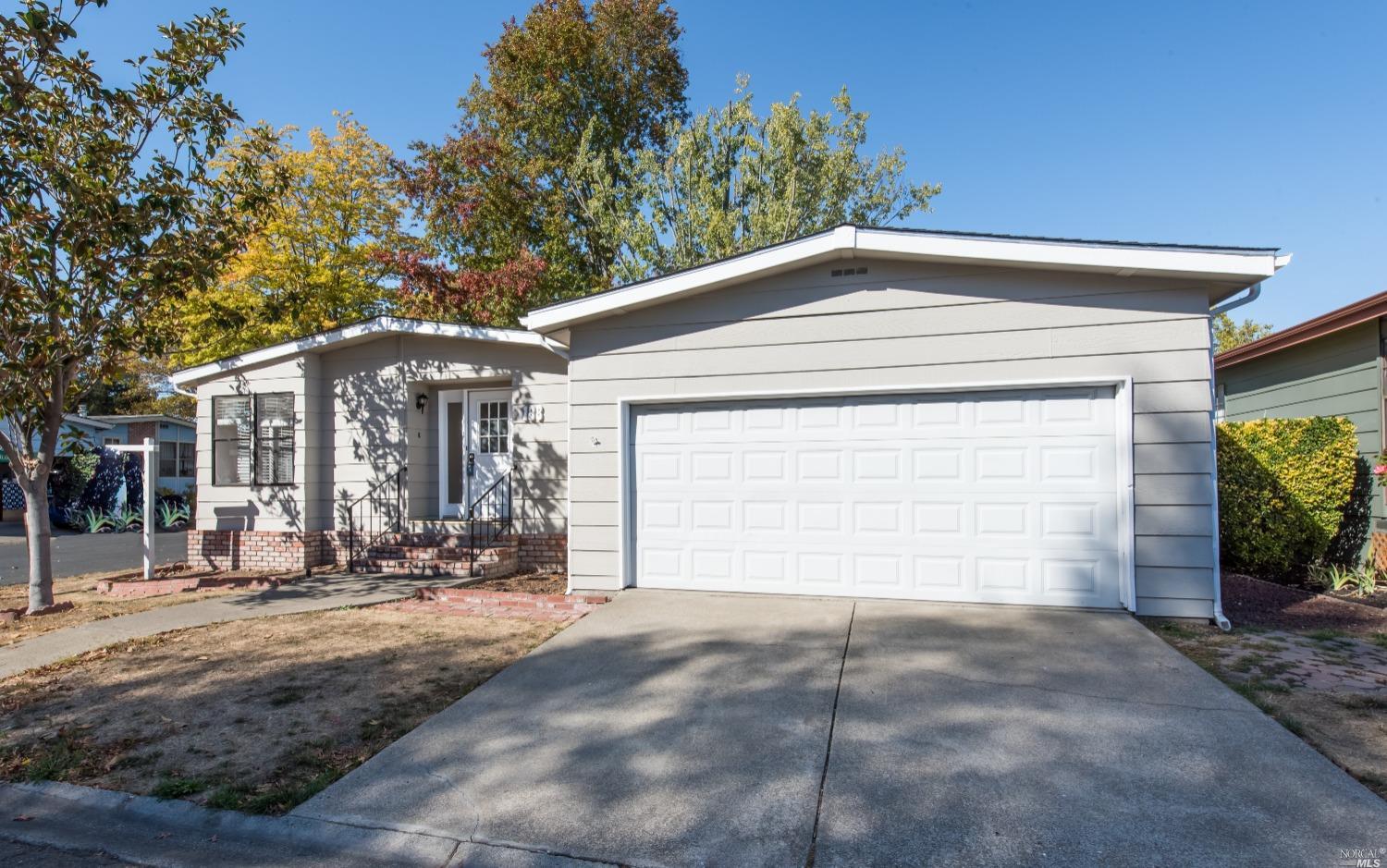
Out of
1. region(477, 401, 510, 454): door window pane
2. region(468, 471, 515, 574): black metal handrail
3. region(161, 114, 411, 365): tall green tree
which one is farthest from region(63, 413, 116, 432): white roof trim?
region(468, 471, 515, 574): black metal handrail

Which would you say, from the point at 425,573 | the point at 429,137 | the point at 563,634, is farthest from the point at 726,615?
the point at 429,137

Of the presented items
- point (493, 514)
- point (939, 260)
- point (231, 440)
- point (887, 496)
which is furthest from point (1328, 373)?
point (231, 440)

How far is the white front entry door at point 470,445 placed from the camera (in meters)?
11.0

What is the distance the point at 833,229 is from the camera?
6.90 meters

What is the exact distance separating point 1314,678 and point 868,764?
340 centimetres

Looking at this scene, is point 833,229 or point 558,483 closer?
point 833,229

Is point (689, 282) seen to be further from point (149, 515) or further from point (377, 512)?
point (149, 515)

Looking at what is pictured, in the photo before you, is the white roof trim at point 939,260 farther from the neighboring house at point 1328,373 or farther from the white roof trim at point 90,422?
the white roof trim at point 90,422

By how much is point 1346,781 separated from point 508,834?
393 cm

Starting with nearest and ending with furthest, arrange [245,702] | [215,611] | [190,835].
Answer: [190,835], [245,702], [215,611]

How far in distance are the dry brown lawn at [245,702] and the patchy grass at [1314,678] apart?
507 cm

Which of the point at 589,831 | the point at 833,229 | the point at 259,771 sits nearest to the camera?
the point at 589,831

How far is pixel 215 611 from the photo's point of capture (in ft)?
26.0

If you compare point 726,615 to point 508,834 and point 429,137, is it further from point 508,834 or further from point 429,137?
point 429,137
